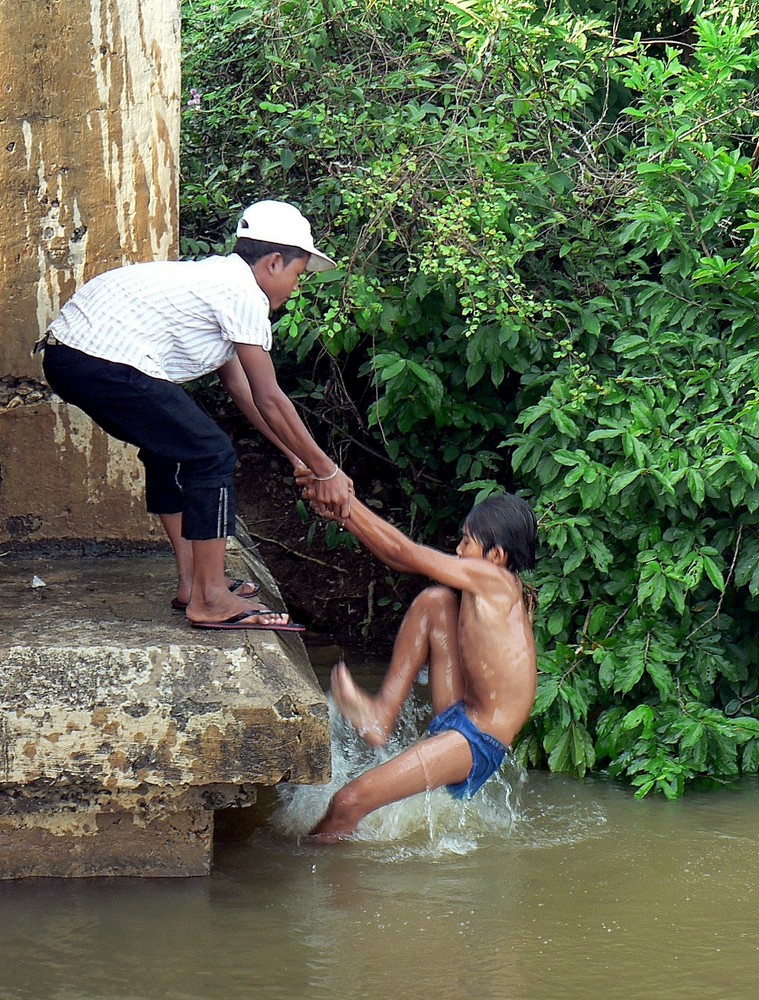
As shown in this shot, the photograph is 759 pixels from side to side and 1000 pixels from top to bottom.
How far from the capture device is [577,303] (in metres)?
4.47

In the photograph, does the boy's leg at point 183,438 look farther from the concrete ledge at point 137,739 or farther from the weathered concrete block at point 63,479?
the weathered concrete block at point 63,479

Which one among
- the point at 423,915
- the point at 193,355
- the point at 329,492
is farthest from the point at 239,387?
the point at 423,915

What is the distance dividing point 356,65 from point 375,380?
1438 millimetres

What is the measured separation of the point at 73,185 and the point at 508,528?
1897 millimetres

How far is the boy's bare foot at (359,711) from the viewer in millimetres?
3691

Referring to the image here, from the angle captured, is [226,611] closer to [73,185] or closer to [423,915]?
[423,915]

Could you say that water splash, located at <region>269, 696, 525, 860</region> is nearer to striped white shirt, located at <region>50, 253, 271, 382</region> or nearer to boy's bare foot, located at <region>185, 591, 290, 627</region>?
boy's bare foot, located at <region>185, 591, 290, 627</region>

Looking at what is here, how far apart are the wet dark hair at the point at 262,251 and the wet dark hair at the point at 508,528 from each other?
3.38 ft

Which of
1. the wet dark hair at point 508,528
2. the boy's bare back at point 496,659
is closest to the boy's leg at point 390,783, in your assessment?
the boy's bare back at point 496,659

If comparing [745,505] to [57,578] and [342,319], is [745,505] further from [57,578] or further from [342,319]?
[57,578]

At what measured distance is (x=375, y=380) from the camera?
4.66 meters

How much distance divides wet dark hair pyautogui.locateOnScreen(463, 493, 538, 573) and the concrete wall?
4.07 ft

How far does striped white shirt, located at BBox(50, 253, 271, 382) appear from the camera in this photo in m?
3.19

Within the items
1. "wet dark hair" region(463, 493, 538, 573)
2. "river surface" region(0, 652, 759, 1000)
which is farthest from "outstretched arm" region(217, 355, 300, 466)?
"river surface" region(0, 652, 759, 1000)
